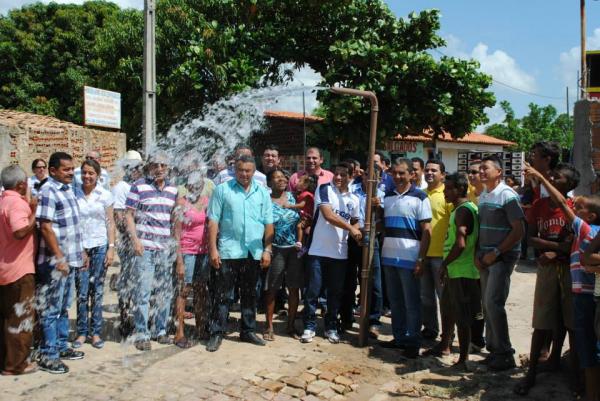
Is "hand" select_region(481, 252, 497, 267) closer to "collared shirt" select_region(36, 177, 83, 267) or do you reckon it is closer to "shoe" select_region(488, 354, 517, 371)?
"shoe" select_region(488, 354, 517, 371)

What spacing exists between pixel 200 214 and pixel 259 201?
70cm

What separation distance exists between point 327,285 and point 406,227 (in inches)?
47.7

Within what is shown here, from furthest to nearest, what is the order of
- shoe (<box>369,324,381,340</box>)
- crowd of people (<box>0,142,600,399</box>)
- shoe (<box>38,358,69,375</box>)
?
1. shoe (<box>369,324,381,340</box>)
2. shoe (<box>38,358,69,375</box>)
3. crowd of people (<box>0,142,600,399</box>)

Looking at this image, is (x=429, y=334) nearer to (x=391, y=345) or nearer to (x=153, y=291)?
(x=391, y=345)

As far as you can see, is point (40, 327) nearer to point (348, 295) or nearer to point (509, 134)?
point (348, 295)

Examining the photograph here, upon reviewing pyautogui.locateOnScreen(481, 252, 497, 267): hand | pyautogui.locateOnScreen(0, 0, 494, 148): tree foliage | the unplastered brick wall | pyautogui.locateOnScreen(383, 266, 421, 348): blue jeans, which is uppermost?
pyautogui.locateOnScreen(0, 0, 494, 148): tree foliage

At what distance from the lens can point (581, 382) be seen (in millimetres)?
4664

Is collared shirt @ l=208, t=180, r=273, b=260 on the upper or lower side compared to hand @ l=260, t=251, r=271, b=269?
upper

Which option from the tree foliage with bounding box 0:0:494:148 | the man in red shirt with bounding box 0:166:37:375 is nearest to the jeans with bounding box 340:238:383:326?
the man in red shirt with bounding box 0:166:37:375

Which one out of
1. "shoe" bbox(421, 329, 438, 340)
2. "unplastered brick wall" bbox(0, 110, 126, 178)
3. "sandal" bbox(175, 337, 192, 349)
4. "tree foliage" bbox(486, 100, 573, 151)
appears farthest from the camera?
"tree foliage" bbox(486, 100, 573, 151)

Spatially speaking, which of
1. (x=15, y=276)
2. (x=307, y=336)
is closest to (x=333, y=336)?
(x=307, y=336)

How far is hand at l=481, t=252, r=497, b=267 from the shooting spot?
5.11 metres

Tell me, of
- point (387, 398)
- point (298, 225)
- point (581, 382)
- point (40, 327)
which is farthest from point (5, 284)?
point (581, 382)

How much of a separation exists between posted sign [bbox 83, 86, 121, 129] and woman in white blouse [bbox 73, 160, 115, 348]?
6470 millimetres
